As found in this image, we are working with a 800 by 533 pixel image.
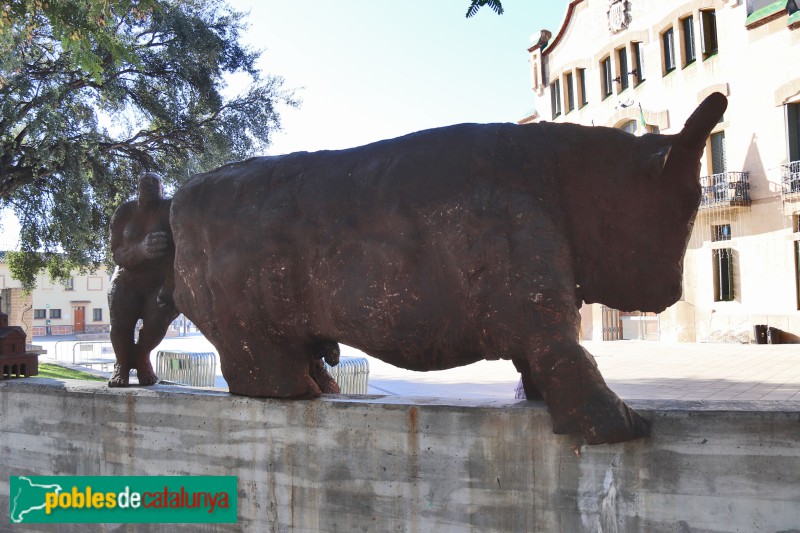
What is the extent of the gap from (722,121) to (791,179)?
3435 millimetres

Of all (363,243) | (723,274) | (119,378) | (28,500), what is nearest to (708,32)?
(723,274)

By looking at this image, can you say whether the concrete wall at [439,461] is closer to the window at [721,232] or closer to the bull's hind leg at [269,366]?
the bull's hind leg at [269,366]

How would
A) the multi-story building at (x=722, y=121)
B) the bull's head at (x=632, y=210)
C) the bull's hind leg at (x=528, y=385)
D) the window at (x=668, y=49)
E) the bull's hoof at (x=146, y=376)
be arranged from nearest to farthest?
the bull's head at (x=632, y=210), the bull's hind leg at (x=528, y=385), the bull's hoof at (x=146, y=376), the multi-story building at (x=722, y=121), the window at (x=668, y=49)

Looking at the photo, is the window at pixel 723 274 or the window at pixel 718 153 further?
the window at pixel 718 153

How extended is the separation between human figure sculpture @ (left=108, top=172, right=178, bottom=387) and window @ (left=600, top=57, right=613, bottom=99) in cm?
2364

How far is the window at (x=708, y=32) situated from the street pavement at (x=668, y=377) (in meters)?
9.48

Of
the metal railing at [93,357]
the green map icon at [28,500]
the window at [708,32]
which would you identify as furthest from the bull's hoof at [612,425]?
the window at [708,32]

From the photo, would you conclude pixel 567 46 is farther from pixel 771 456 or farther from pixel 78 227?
pixel 771 456

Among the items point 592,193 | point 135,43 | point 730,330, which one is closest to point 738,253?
point 730,330

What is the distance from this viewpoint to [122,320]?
481 cm

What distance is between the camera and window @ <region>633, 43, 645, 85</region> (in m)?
24.4

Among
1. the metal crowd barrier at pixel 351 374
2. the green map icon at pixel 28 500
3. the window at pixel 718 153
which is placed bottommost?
the green map icon at pixel 28 500

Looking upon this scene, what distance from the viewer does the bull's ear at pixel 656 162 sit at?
10.4 feet

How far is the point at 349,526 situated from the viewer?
352 centimetres
